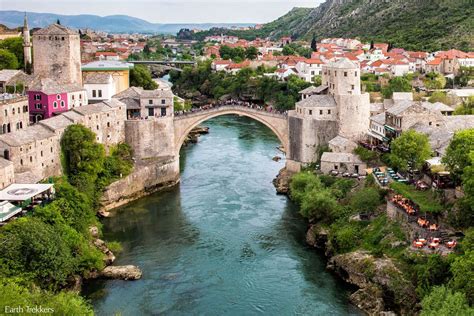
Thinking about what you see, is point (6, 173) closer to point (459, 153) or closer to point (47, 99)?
point (47, 99)

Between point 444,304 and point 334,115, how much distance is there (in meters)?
20.5

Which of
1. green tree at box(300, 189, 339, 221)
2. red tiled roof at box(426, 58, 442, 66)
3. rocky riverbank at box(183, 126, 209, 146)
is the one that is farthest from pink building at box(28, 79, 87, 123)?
red tiled roof at box(426, 58, 442, 66)

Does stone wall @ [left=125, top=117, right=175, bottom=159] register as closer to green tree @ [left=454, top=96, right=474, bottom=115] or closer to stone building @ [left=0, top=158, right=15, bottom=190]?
stone building @ [left=0, top=158, right=15, bottom=190]

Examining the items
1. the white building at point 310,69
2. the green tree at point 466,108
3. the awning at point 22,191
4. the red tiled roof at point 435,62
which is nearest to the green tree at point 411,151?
the green tree at point 466,108

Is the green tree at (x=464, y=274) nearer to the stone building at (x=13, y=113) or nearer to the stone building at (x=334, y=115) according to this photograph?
the stone building at (x=334, y=115)

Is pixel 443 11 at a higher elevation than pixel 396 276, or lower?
higher

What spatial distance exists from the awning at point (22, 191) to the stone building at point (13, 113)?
647 cm

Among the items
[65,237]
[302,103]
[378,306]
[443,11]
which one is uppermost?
[443,11]

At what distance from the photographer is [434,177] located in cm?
2759

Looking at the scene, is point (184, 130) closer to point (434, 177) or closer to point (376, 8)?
point (434, 177)

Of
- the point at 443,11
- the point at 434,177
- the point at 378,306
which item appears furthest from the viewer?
the point at 443,11

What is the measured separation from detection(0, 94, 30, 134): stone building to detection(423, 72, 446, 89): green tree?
114 feet

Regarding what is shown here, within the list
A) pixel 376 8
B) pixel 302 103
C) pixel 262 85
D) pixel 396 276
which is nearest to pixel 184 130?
pixel 302 103

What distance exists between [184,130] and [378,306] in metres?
22.2
